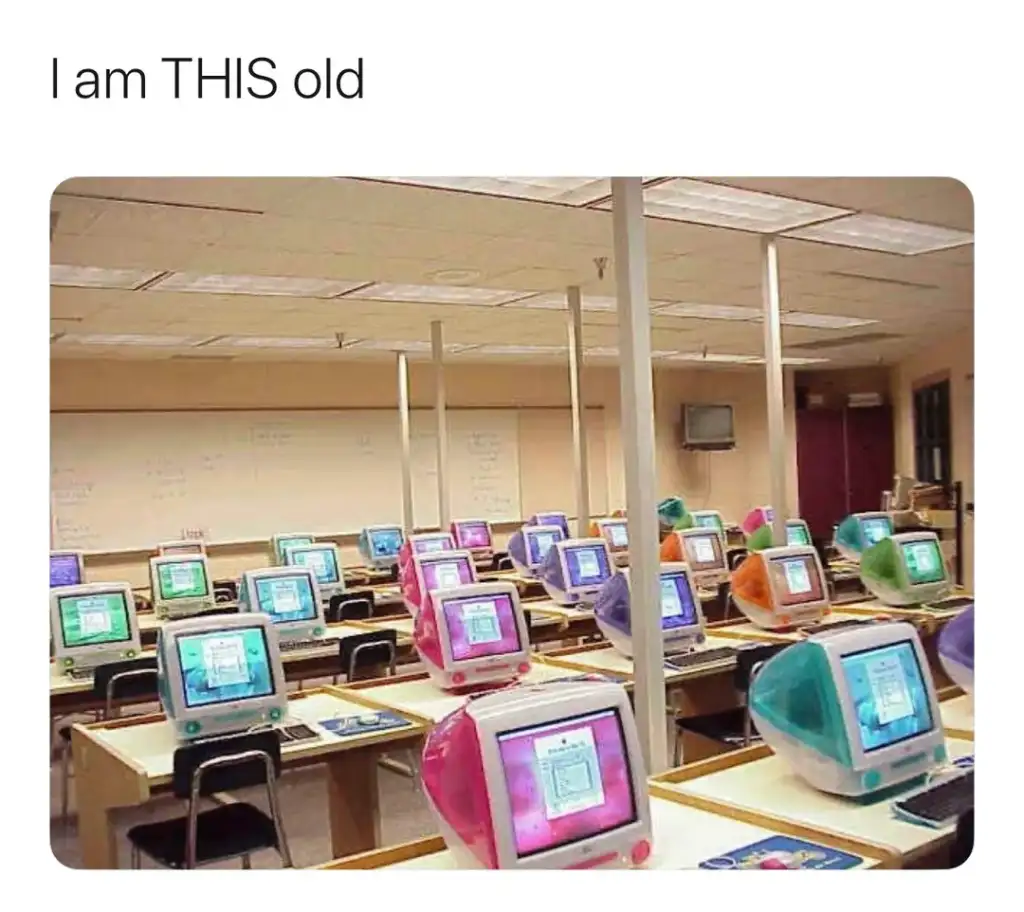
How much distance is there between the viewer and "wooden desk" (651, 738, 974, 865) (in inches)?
90.4

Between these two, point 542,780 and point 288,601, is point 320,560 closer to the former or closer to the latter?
point 288,601

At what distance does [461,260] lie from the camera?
5.87 metres

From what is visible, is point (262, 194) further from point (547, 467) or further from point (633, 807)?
point (547, 467)

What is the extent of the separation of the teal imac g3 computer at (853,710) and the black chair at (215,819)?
1383 millimetres

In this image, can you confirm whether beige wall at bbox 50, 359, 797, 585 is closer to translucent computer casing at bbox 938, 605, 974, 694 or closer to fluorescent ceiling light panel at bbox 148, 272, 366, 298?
fluorescent ceiling light panel at bbox 148, 272, 366, 298

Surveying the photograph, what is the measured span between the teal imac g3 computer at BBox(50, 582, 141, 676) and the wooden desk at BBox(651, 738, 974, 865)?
2.86 metres

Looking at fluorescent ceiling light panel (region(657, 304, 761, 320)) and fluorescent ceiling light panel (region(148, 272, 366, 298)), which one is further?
fluorescent ceiling light panel (region(657, 304, 761, 320))

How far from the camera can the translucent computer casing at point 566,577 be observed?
6.22 meters

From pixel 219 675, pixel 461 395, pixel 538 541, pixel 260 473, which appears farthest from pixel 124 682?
pixel 461 395

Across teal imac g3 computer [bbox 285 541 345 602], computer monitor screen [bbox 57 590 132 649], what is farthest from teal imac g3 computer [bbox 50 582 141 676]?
teal imac g3 computer [bbox 285 541 345 602]

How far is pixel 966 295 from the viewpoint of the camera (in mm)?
2324

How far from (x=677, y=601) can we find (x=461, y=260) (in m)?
2.14

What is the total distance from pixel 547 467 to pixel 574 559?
583 centimetres
